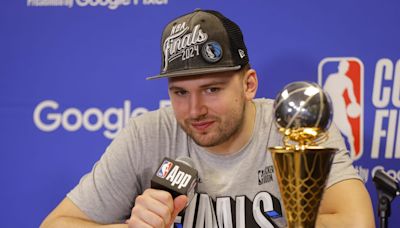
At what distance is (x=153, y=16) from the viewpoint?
1.78 meters

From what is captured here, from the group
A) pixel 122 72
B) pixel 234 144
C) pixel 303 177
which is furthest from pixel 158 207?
pixel 122 72

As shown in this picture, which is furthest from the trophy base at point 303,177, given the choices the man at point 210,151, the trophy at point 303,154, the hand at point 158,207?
the man at point 210,151

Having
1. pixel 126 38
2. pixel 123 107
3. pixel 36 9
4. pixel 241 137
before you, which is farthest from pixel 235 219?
pixel 36 9

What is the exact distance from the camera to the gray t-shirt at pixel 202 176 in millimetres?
1378

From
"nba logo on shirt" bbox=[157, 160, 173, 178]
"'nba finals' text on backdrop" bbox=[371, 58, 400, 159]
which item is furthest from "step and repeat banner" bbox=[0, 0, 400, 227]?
"nba logo on shirt" bbox=[157, 160, 173, 178]

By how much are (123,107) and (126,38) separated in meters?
0.21

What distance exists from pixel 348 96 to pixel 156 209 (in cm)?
92

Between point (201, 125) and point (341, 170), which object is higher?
point (201, 125)

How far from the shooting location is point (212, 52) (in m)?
1.28

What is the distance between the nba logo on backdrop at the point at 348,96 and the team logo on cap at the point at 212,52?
1.62ft

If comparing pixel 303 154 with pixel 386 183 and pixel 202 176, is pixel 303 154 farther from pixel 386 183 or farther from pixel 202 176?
pixel 202 176

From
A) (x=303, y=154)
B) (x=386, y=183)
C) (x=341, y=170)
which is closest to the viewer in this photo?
(x=303, y=154)

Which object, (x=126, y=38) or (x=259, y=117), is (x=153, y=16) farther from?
(x=259, y=117)

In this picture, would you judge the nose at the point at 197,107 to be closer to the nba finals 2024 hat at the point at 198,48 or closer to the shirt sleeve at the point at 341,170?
the nba finals 2024 hat at the point at 198,48
